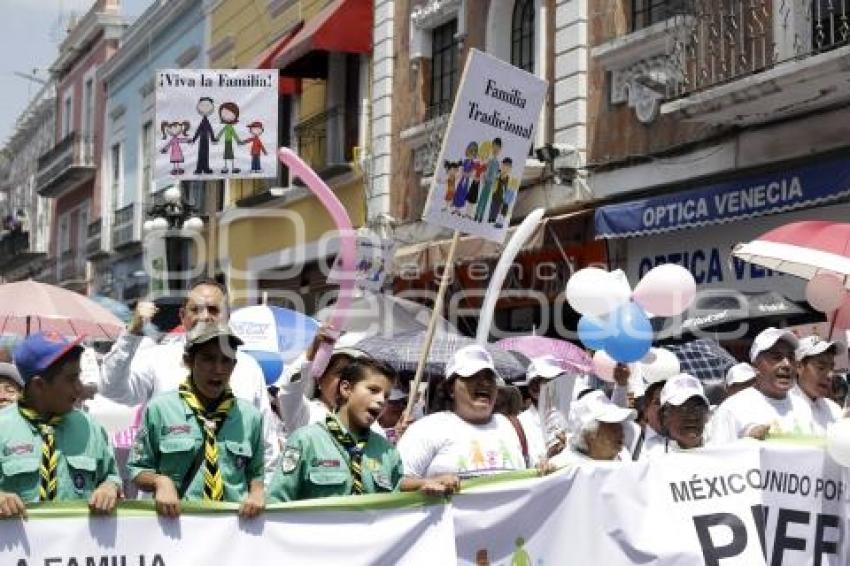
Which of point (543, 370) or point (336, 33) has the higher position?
point (336, 33)

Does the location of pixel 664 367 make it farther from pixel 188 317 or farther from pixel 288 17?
pixel 288 17

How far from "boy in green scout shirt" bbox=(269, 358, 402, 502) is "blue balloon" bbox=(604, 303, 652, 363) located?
2789 millimetres

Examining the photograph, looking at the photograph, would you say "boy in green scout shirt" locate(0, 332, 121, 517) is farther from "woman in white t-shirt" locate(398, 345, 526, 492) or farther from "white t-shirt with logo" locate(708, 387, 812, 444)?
"white t-shirt with logo" locate(708, 387, 812, 444)

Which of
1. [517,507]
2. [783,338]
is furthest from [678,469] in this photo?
[783,338]

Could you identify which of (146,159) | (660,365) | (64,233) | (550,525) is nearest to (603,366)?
(660,365)

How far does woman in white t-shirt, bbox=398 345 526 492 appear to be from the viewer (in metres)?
5.94

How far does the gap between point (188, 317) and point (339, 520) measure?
4.99 ft

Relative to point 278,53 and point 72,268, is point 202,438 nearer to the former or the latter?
point 278,53

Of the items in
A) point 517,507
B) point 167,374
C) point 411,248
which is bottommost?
point 517,507

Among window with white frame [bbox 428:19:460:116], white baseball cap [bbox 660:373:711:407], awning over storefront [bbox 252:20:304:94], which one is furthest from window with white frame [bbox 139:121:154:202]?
white baseball cap [bbox 660:373:711:407]

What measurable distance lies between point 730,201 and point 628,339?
5.53 meters

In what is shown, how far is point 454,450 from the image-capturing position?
5.93 meters

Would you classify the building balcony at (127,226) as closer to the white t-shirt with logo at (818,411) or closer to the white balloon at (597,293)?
the white balloon at (597,293)

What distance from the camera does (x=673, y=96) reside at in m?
13.1
